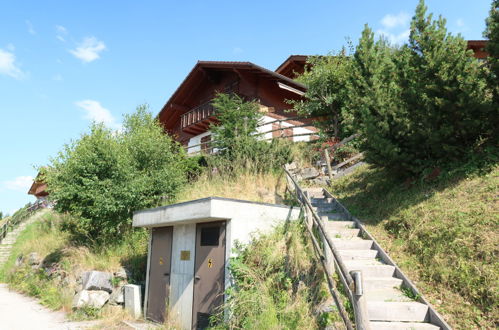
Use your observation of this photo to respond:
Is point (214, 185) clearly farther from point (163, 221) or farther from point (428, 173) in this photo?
point (428, 173)

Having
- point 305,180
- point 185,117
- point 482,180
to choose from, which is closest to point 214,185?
point 305,180

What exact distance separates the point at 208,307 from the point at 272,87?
55.0 feet

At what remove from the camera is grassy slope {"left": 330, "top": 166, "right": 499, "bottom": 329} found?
488 cm

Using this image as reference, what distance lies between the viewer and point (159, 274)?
8.16 metres

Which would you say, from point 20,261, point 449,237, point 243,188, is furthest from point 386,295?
point 20,261

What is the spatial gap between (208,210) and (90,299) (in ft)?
15.5

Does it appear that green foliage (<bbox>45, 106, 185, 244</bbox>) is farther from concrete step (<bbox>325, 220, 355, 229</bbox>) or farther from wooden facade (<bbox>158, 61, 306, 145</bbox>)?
wooden facade (<bbox>158, 61, 306, 145</bbox>)

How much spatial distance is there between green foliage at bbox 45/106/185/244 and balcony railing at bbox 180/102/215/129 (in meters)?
9.76

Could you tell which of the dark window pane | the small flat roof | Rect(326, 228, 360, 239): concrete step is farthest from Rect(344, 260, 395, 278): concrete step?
the dark window pane

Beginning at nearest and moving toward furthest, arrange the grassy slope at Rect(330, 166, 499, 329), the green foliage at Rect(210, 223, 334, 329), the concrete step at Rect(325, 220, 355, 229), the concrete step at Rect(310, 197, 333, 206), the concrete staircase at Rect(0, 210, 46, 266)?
the grassy slope at Rect(330, 166, 499, 329), the green foliage at Rect(210, 223, 334, 329), the concrete step at Rect(325, 220, 355, 229), the concrete step at Rect(310, 197, 333, 206), the concrete staircase at Rect(0, 210, 46, 266)

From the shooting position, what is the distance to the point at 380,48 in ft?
49.7

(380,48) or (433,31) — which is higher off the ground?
(380,48)

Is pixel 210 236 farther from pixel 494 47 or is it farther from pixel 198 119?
pixel 198 119

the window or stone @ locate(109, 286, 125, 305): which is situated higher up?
the window
